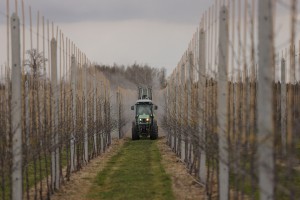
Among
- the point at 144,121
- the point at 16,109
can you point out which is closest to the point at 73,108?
the point at 16,109

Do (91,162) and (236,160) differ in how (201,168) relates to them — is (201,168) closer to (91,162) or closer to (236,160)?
(236,160)

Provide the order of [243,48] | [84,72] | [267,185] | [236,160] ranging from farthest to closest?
[84,72] < [243,48] < [236,160] < [267,185]

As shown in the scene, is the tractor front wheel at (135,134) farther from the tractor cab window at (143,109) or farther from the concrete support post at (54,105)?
the concrete support post at (54,105)

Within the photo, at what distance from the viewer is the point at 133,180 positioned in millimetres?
11234

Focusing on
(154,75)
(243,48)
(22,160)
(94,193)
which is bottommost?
(94,193)

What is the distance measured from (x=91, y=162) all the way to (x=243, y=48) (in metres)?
10.0

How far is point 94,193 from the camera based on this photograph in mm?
9680

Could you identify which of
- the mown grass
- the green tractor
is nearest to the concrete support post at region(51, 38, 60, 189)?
the mown grass

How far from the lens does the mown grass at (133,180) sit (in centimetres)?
941

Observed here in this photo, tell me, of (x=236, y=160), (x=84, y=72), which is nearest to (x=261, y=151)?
(x=236, y=160)

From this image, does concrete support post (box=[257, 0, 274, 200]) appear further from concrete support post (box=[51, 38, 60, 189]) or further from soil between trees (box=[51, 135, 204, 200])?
concrete support post (box=[51, 38, 60, 189])

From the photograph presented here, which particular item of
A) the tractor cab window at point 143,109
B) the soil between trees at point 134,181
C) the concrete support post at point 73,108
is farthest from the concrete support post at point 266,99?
the tractor cab window at point 143,109

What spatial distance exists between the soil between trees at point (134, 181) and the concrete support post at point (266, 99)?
4.83 metres

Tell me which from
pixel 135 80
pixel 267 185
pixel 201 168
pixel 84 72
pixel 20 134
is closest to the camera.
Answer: pixel 267 185
